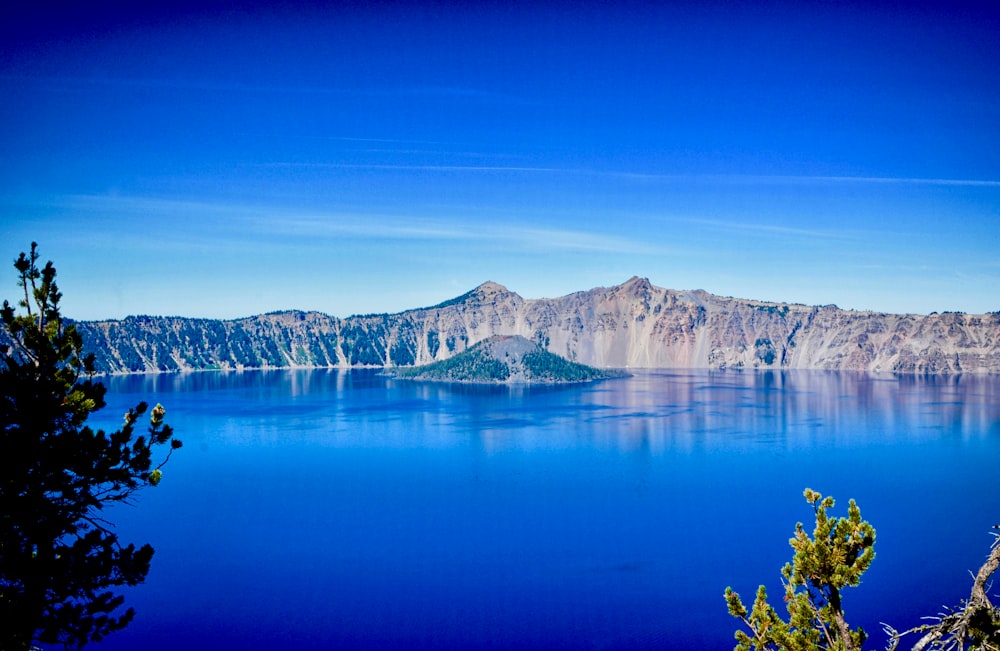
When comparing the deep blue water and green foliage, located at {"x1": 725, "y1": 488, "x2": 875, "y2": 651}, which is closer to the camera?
green foliage, located at {"x1": 725, "y1": 488, "x2": 875, "y2": 651}

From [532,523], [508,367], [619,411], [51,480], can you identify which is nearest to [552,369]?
[508,367]

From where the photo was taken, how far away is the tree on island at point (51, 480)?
31.4 feet

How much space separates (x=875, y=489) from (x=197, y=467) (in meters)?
56.2

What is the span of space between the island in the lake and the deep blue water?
239ft

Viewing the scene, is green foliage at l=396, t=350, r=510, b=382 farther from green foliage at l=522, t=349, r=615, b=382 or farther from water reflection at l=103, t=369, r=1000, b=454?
water reflection at l=103, t=369, r=1000, b=454

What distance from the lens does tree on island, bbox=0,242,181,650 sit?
9586 millimetres

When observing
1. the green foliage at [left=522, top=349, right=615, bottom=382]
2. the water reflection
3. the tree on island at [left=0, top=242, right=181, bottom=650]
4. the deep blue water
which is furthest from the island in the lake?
the tree on island at [left=0, top=242, right=181, bottom=650]

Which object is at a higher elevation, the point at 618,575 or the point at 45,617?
the point at 45,617

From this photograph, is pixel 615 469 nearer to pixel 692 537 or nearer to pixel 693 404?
pixel 692 537

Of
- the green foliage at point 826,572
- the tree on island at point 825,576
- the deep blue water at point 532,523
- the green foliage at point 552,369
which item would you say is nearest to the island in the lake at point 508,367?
the green foliage at point 552,369

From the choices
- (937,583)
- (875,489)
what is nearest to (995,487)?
(875,489)

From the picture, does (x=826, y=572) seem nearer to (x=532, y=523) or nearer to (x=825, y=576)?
(x=825, y=576)

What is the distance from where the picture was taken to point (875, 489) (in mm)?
53844

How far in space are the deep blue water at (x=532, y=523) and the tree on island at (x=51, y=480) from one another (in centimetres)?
1948
